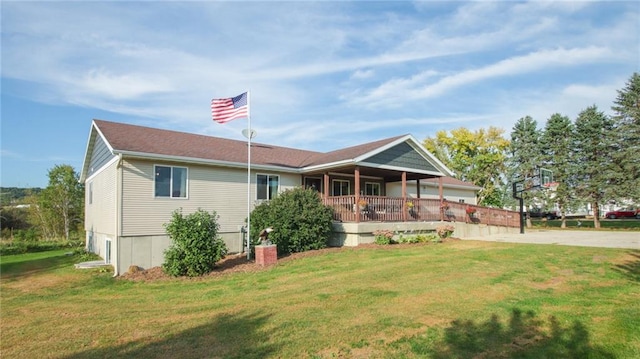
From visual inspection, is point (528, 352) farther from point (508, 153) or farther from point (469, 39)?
point (508, 153)

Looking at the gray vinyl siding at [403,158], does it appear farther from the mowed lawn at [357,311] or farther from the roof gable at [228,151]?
the mowed lawn at [357,311]

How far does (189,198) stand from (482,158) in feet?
103

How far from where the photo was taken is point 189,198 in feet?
47.1

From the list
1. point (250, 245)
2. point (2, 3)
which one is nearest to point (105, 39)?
point (2, 3)

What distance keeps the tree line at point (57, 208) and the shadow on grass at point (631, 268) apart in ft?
90.5

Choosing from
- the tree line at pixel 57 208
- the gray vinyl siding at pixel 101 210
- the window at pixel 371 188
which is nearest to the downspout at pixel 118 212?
the gray vinyl siding at pixel 101 210

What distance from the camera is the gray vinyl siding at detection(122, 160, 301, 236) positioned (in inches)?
508

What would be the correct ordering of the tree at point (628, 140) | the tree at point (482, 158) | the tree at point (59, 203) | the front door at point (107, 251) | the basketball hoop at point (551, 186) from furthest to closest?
the tree at point (482, 158) < the basketball hoop at point (551, 186) < the tree at point (628, 140) < the tree at point (59, 203) < the front door at point (107, 251)

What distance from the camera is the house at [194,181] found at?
12.9m

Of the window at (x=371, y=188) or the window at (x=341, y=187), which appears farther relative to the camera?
the window at (x=371, y=188)

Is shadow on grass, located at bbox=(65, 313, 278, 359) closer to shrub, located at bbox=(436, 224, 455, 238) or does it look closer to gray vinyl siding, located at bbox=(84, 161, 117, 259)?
gray vinyl siding, located at bbox=(84, 161, 117, 259)

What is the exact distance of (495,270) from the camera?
919 cm

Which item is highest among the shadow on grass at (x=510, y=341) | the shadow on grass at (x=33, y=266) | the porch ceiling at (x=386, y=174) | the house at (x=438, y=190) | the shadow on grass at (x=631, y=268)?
the porch ceiling at (x=386, y=174)

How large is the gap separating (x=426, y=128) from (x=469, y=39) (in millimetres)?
25568
